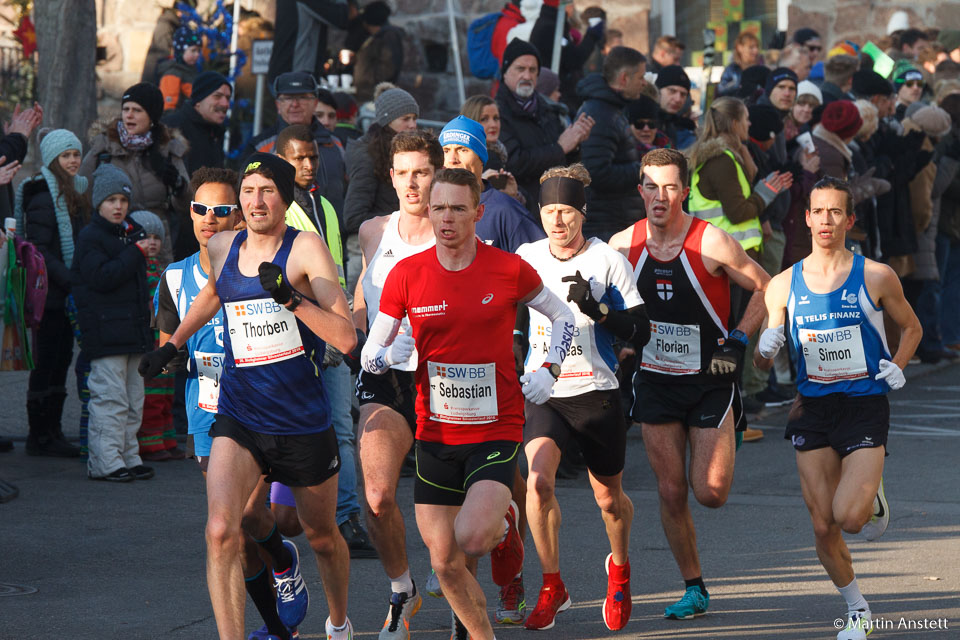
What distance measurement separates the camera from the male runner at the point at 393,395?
6176 mm

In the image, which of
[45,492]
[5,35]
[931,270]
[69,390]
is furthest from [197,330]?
[5,35]

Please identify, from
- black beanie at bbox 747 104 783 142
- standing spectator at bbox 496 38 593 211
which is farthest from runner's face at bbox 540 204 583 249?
black beanie at bbox 747 104 783 142

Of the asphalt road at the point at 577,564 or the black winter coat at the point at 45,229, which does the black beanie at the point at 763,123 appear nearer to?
the asphalt road at the point at 577,564

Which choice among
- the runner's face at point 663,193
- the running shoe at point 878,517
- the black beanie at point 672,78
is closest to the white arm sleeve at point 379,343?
the runner's face at point 663,193

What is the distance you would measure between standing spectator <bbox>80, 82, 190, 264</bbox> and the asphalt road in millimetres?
1830

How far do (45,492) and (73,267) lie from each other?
1468 millimetres

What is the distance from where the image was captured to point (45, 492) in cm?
895

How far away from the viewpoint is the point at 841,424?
6.29 metres

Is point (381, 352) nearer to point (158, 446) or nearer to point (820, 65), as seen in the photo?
point (158, 446)

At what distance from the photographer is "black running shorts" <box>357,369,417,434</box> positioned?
6371mm

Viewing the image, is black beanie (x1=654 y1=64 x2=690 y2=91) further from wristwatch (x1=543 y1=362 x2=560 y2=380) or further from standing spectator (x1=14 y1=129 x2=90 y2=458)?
wristwatch (x1=543 y1=362 x2=560 y2=380)

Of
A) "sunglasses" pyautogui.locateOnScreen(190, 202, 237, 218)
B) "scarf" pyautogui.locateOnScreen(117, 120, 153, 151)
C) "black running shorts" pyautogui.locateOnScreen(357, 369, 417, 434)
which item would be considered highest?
"scarf" pyautogui.locateOnScreen(117, 120, 153, 151)

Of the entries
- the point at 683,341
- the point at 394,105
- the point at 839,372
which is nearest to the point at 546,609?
the point at 683,341

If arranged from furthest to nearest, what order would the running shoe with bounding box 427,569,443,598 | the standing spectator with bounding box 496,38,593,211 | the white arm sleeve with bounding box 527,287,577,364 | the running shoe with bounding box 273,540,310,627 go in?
the standing spectator with bounding box 496,38,593,211 → the running shoe with bounding box 427,569,443,598 → the running shoe with bounding box 273,540,310,627 → the white arm sleeve with bounding box 527,287,577,364
